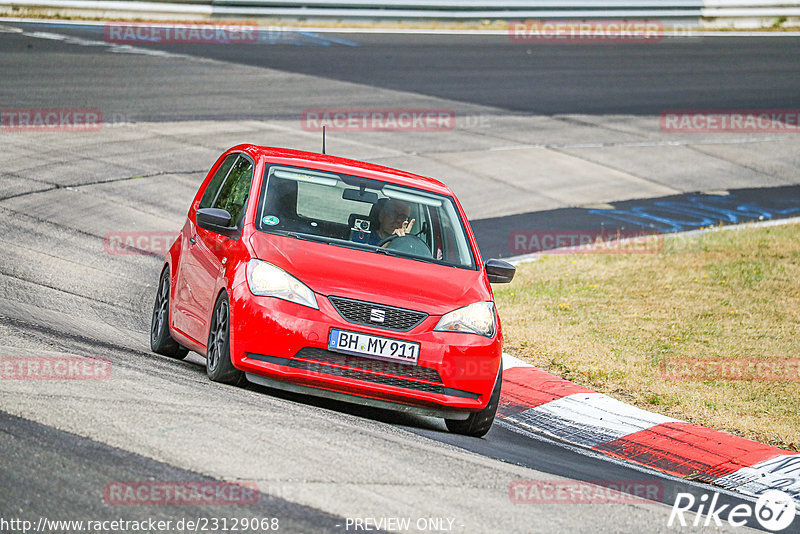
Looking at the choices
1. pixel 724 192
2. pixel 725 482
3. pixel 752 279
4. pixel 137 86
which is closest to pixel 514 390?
pixel 725 482

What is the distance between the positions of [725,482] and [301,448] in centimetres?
297

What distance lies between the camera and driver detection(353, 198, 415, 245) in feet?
26.6

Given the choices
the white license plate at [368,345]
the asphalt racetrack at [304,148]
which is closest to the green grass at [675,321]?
the asphalt racetrack at [304,148]

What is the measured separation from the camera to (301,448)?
586 centimetres

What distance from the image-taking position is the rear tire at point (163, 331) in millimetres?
8742


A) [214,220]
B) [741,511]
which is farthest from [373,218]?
[741,511]

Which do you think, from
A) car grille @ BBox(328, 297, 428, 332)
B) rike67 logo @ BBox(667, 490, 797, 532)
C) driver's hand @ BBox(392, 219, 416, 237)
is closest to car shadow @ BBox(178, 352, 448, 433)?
car grille @ BBox(328, 297, 428, 332)

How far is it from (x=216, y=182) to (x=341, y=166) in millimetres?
1163

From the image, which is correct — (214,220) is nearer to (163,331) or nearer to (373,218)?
(373,218)

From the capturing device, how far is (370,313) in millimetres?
6992

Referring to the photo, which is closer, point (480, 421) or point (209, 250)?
point (480, 421)

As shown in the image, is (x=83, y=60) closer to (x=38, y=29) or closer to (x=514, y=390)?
(x=38, y=29)

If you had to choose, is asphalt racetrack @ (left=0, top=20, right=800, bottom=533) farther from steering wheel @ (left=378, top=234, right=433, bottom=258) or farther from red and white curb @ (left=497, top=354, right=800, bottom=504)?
steering wheel @ (left=378, top=234, right=433, bottom=258)

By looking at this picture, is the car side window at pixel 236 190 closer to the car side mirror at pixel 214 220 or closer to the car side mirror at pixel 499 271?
the car side mirror at pixel 214 220
